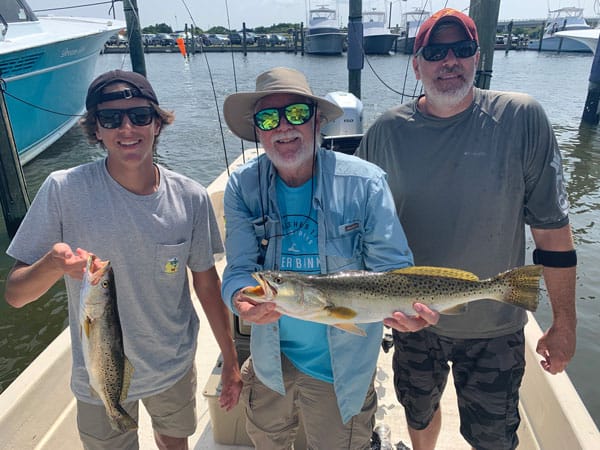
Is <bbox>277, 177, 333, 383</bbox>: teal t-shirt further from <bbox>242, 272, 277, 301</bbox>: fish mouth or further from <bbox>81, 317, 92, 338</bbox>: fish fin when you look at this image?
<bbox>81, 317, 92, 338</bbox>: fish fin

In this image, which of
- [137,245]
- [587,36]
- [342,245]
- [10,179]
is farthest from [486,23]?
[587,36]

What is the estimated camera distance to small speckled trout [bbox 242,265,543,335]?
2143mm

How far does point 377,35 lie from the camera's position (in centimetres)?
5988

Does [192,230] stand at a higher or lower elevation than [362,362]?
higher

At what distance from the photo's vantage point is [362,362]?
2533 mm

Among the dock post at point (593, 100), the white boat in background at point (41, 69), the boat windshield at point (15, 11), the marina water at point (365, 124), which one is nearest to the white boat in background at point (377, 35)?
the marina water at point (365, 124)

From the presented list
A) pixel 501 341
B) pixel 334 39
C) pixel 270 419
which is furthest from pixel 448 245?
pixel 334 39

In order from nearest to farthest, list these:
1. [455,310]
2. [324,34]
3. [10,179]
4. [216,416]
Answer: [455,310], [216,416], [10,179], [324,34]

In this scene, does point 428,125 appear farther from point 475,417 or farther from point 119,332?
point 119,332

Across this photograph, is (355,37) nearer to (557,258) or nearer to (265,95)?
(265,95)

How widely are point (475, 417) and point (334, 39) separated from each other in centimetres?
6202

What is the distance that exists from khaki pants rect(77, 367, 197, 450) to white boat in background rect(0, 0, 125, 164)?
1025 centimetres

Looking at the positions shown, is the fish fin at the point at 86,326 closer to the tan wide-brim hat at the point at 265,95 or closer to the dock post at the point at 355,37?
the tan wide-brim hat at the point at 265,95

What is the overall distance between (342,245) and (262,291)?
1.87ft
